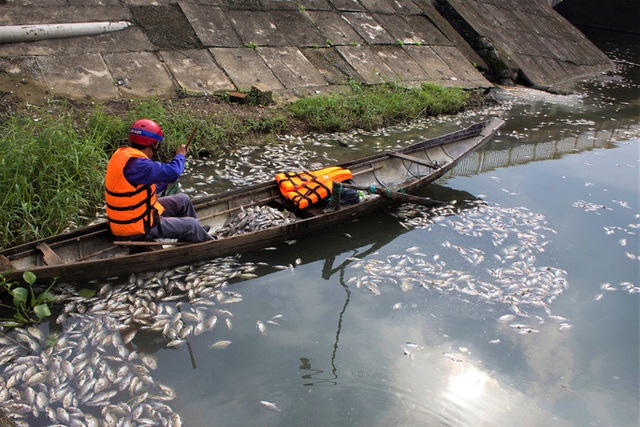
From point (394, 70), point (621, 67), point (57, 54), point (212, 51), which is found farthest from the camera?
point (621, 67)

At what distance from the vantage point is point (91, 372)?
5020 millimetres

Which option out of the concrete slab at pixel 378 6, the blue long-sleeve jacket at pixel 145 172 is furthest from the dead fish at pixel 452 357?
the concrete slab at pixel 378 6

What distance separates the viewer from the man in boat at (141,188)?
5.85 metres

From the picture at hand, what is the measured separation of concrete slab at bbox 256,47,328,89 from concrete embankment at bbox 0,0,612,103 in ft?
0.12

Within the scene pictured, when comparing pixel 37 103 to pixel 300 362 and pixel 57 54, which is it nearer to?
pixel 57 54

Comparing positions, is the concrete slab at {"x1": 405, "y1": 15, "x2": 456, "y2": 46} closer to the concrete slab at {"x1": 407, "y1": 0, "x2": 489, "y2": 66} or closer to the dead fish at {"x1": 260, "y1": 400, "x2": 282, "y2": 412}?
the concrete slab at {"x1": 407, "y1": 0, "x2": 489, "y2": 66}

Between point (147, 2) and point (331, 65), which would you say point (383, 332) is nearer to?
point (331, 65)

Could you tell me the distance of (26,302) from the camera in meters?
5.78

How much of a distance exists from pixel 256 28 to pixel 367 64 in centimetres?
362

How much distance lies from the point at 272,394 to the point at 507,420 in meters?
2.30

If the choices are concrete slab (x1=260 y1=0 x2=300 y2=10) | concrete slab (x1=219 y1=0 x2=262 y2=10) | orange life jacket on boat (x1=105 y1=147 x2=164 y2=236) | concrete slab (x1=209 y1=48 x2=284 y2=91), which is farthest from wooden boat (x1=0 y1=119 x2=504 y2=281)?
concrete slab (x1=260 y1=0 x2=300 y2=10)

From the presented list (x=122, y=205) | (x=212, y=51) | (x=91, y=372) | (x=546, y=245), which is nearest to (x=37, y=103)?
(x=212, y=51)

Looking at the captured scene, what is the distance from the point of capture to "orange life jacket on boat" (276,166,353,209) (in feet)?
25.7

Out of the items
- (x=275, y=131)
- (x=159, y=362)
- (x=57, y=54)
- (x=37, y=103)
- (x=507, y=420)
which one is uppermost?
(x=57, y=54)
